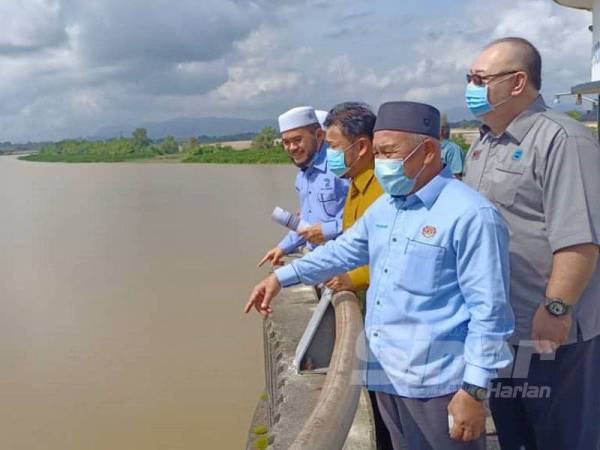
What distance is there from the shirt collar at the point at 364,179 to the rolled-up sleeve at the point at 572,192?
32.7 inches

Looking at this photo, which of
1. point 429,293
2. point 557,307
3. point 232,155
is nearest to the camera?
point 429,293

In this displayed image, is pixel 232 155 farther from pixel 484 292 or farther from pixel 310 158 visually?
pixel 484 292

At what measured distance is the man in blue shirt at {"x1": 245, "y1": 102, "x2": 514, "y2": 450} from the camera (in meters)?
1.80

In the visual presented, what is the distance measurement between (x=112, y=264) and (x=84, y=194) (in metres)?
17.7

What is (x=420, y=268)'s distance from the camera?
6.24ft

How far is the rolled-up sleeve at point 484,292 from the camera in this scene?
1.79 metres

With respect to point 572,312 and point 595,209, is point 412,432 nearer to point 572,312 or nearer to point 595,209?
point 572,312

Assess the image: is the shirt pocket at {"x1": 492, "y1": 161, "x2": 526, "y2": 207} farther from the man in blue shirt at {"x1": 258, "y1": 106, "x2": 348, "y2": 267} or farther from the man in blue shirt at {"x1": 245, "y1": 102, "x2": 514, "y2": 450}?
the man in blue shirt at {"x1": 258, "y1": 106, "x2": 348, "y2": 267}

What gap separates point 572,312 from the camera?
2117 mm

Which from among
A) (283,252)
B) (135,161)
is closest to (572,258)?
(283,252)

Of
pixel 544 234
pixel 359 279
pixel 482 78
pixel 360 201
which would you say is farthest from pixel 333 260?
pixel 482 78

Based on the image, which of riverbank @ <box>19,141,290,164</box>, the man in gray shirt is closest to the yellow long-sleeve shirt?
the man in gray shirt

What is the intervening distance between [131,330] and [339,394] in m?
9.02

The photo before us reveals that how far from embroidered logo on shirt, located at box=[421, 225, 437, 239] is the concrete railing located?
0.47 meters
